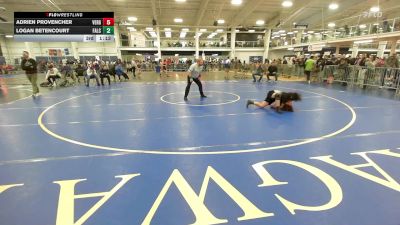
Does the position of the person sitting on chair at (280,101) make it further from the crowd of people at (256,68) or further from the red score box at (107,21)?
the crowd of people at (256,68)

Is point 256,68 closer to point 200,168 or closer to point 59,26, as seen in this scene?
point 59,26

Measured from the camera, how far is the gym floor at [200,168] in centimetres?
282

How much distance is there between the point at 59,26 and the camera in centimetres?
859

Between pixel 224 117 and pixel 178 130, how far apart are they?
1.77 metres

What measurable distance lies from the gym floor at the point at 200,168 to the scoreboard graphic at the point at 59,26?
306cm

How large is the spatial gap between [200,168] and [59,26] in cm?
796

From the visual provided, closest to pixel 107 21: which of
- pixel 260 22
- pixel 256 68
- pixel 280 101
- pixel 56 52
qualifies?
pixel 280 101

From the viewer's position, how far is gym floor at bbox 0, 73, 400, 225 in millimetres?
2816

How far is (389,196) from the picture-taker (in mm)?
3127

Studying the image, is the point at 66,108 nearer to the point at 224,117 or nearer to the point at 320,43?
the point at 224,117

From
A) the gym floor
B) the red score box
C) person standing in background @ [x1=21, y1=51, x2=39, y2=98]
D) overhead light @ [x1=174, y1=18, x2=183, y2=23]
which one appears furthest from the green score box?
overhead light @ [x1=174, y1=18, x2=183, y2=23]

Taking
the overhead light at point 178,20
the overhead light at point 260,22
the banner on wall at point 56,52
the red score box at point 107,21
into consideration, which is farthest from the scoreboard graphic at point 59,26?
the banner on wall at point 56,52

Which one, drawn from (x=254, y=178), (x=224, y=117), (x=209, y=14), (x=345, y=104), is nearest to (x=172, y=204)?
(x=254, y=178)

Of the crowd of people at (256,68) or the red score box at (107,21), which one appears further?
the crowd of people at (256,68)
